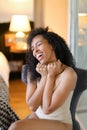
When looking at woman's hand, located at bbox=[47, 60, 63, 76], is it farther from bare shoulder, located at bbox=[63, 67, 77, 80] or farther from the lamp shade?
the lamp shade

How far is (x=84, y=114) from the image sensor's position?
8.82 ft

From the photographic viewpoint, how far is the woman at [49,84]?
1.47m

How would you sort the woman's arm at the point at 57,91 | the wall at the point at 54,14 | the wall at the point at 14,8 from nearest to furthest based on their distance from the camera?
the woman's arm at the point at 57,91
the wall at the point at 54,14
the wall at the point at 14,8

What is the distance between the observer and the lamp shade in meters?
4.72

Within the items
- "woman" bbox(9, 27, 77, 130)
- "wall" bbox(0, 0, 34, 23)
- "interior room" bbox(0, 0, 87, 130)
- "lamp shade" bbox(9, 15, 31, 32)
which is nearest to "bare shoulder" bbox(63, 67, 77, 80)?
"woman" bbox(9, 27, 77, 130)

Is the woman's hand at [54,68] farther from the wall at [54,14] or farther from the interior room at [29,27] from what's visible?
the wall at [54,14]

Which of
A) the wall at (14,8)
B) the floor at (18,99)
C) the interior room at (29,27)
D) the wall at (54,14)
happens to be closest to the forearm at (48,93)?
the interior room at (29,27)

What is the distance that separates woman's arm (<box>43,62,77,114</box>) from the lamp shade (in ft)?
10.9

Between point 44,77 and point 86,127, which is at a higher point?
point 44,77

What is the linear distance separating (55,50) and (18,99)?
2.42 metres

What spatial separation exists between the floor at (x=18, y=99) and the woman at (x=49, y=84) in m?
1.65

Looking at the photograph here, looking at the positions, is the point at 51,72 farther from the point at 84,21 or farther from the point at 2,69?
the point at 2,69

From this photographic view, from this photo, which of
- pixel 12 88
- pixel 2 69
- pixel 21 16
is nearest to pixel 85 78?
pixel 2 69

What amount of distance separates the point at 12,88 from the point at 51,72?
3.00m
